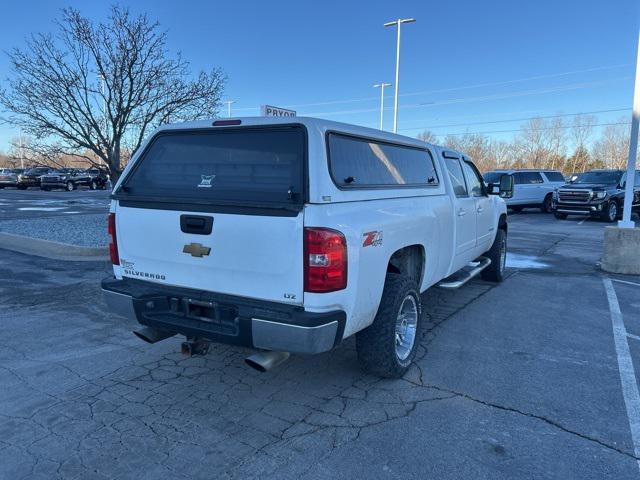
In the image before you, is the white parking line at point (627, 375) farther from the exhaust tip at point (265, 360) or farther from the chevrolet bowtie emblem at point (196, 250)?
the chevrolet bowtie emblem at point (196, 250)

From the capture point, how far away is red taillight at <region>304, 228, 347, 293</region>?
2930 millimetres

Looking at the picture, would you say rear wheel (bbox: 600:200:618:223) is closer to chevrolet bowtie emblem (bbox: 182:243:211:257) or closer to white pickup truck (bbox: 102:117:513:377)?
white pickup truck (bbox: 102:117:513:377)

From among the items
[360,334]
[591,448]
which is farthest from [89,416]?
[591,448]

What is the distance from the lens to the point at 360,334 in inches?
151

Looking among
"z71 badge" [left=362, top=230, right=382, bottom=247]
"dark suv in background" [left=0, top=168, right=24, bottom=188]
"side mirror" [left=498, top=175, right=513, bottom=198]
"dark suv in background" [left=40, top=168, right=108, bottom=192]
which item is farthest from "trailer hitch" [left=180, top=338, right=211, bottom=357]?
"dark suv in background" [left=0, top=168, right=24, bottom=188]

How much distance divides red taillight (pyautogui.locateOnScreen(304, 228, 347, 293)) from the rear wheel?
17.9 meters

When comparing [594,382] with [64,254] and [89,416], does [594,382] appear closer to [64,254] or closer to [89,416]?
[89,416]

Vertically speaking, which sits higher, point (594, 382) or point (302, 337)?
point (302, 337)

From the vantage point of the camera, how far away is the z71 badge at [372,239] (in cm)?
327

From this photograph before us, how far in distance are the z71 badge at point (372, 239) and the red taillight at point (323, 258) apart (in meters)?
0.27

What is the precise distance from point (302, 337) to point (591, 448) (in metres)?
1.98

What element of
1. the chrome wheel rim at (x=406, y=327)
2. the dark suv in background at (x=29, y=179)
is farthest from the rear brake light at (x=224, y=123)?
the dark suv in background at (x=29, y=179)

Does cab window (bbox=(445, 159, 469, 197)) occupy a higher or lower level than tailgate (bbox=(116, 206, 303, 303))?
higher

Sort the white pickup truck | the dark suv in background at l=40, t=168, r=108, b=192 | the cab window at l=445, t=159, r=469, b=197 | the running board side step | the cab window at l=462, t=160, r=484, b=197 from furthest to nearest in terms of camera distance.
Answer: the dark suv in background at l=40, t=168, r=108, b=192, the cab window at l=462, t=160, r=484, b=197, the cab window at l=445, t=159, r=469, b=197, the running board side step, the white pickup truck
